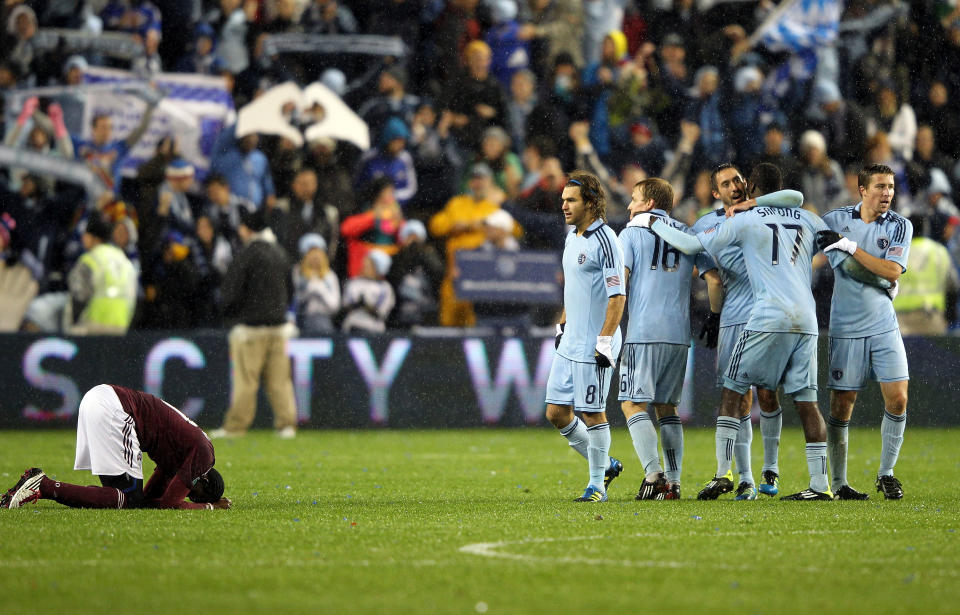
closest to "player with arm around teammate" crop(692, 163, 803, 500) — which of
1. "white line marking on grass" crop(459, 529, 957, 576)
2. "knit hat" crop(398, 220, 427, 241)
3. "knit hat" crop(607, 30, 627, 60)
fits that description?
"white line marking on grass" crop(459, 529, 957, 576)

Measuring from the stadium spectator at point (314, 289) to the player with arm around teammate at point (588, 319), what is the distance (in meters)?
7.79

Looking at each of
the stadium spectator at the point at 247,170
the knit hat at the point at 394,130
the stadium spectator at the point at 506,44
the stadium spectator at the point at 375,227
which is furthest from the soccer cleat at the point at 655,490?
the stadium spectator at the point at 506,44

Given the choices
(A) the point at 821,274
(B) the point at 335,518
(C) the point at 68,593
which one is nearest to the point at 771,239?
(B) the point at 335,518

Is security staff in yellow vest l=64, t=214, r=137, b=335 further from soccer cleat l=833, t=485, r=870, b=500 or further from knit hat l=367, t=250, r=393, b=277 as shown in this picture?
soccer cleat l=833, t=485, r=870, b=500

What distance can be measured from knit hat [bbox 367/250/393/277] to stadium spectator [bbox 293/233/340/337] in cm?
49

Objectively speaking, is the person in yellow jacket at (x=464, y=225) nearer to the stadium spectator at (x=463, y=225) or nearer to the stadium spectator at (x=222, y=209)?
the stadium spectator at (x=463, y=225)

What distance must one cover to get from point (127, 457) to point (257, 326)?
290 inches

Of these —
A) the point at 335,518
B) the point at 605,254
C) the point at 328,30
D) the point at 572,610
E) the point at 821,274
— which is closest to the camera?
the point at 572,610

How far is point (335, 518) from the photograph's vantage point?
8008 millimetres

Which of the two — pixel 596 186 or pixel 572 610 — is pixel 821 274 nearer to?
pixel 596 186

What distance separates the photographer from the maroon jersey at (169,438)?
834 centimetres

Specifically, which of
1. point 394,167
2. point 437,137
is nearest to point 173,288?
point 394,167

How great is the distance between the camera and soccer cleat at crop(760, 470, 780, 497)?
943cm

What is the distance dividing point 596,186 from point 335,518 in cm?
Answer: 267
